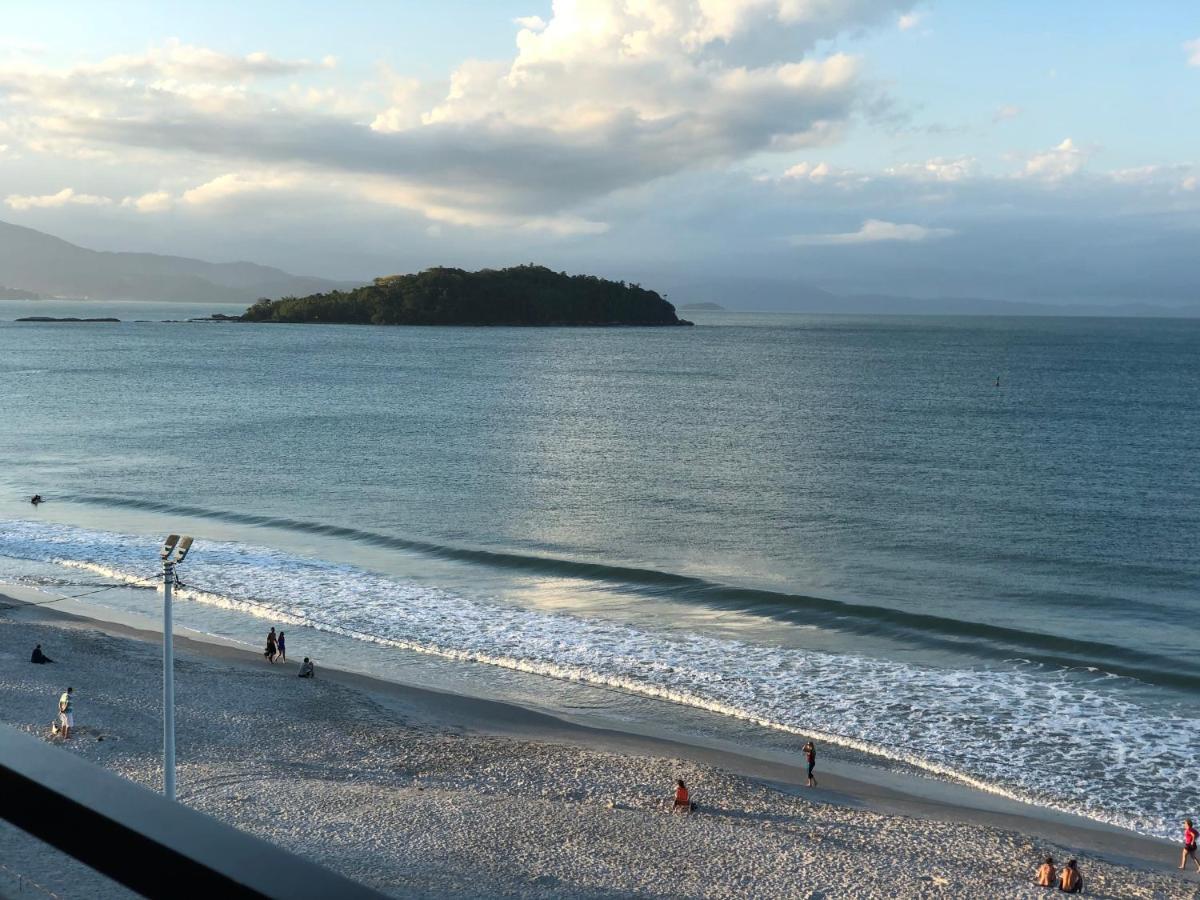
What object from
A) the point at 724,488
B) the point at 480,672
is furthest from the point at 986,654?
the point at 724,488

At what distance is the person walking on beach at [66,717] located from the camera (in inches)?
848

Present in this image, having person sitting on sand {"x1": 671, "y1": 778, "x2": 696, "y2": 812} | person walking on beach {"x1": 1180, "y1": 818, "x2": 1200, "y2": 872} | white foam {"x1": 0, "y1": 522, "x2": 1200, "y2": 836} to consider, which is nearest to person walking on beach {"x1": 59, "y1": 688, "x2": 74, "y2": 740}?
white foam {"x1": 0, "y1": 522, "x2": 1200, "y2": 836}

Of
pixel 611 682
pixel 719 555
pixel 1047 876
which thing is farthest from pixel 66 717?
pixel 719 555

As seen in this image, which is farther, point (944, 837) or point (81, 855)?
point (944, 837)

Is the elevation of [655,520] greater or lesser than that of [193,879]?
lesser

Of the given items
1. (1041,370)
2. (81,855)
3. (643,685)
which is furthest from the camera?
(1041,370)

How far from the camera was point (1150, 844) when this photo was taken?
18.4 meters

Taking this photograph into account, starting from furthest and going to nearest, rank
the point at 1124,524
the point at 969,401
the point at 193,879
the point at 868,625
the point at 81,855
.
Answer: the point at 969,401 → the point at 1124,524 → the point at 868,625 → the point at 81,855 → the point at 193,879

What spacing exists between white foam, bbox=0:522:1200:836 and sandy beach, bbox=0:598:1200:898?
1902mm

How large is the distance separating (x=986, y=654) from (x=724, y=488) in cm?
2579

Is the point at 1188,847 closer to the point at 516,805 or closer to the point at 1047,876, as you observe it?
the point at 1047,876

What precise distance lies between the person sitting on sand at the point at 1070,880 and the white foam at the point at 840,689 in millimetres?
3451

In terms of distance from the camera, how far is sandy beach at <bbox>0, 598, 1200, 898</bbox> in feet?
53.8

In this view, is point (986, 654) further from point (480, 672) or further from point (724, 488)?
point (724, 488)
